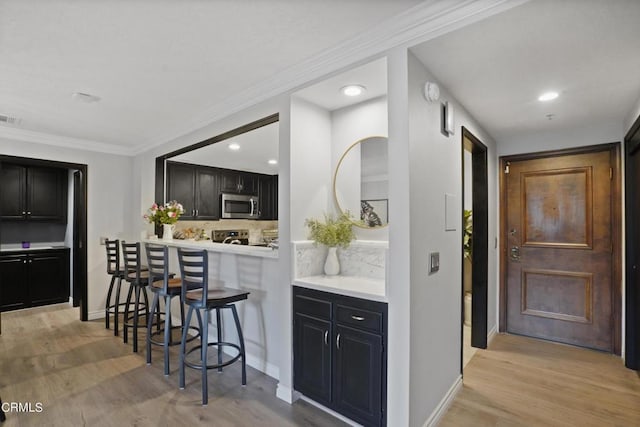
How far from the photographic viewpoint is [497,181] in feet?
13.0

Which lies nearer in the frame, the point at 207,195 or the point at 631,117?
the point at 631,117

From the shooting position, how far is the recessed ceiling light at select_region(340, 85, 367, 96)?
2414mm

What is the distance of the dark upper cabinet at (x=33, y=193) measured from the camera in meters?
4.86

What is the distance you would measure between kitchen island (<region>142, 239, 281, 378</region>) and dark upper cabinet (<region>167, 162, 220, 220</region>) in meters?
2.27

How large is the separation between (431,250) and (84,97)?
315cm

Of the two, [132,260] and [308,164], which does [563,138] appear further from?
[132,260]

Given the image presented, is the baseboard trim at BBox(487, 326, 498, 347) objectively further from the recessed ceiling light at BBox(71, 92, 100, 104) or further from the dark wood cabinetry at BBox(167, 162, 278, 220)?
the recessed ceiling light at BBox(71, 92, 100, 104)

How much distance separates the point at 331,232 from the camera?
2.57 metres

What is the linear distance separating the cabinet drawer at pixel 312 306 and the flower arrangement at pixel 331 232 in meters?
0.46

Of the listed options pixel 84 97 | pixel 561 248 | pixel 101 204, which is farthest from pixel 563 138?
pixel 101 204

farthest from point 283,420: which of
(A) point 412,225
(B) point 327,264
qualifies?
(A) point 412,225

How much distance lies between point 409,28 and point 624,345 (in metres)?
3.53

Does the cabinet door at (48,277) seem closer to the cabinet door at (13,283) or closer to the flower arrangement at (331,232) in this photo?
the cabinet door at (13,283)

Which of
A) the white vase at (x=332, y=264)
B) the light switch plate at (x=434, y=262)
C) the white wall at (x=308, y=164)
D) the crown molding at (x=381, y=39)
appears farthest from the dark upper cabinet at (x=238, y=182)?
the light switch plate at (x=434, y=262)
